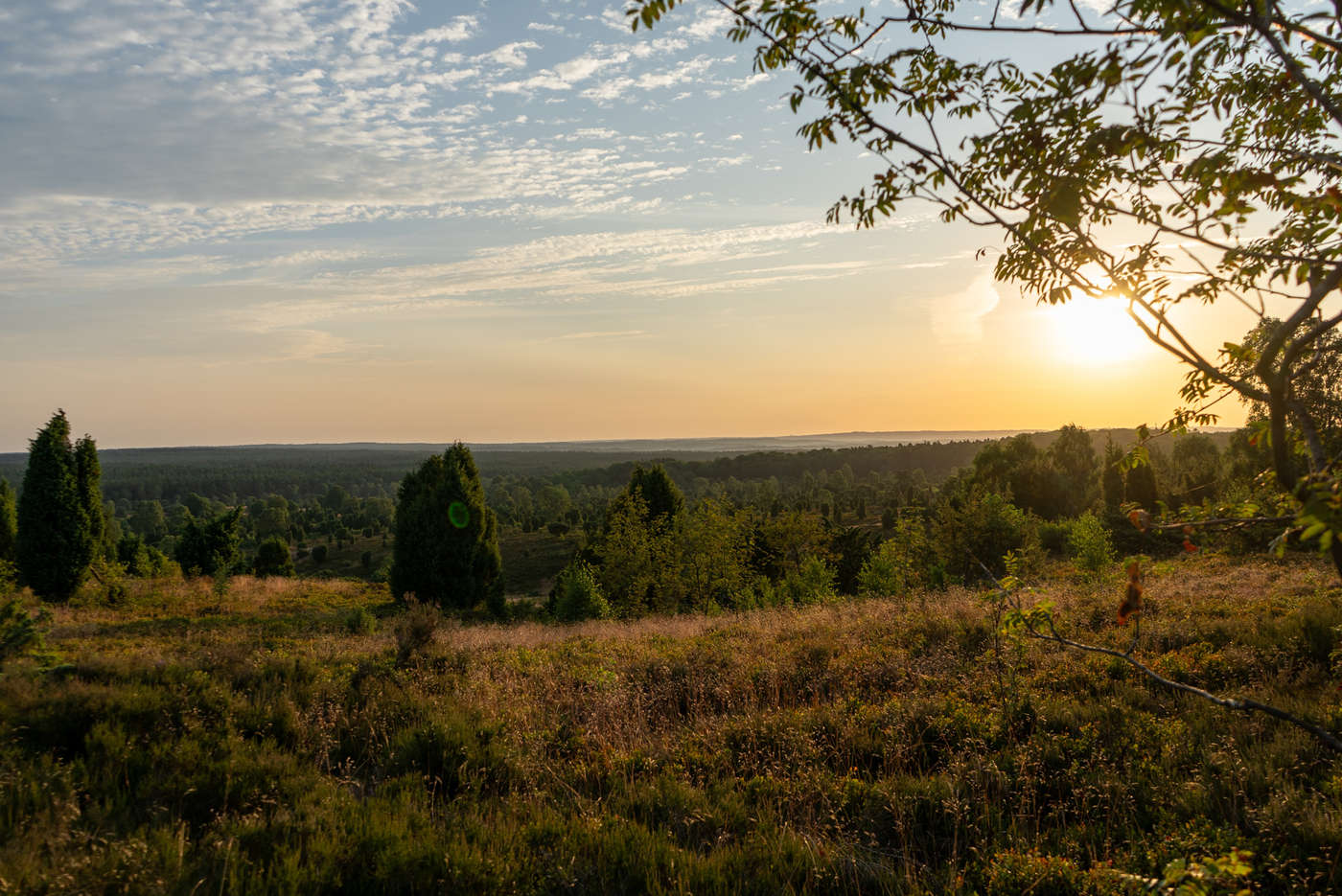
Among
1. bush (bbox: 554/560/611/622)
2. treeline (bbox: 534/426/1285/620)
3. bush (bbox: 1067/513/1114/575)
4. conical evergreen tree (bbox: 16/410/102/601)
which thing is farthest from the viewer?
treeline (bbox: 534/426/1285/620)

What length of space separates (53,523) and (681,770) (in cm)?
2741

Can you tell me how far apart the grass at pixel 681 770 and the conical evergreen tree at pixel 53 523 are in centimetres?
2121

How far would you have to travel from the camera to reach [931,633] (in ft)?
32.4

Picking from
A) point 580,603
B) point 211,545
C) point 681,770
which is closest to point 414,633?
point 681,770

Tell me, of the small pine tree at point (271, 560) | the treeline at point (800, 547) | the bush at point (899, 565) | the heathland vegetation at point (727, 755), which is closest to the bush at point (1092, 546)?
the treeline at point (800, 547)

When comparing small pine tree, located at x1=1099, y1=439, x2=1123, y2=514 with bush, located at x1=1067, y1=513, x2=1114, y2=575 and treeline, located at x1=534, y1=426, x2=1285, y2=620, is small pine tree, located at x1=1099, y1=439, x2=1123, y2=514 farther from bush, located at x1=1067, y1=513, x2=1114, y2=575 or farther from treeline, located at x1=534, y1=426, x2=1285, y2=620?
bush, located at x1=1067, y1=513, x2=1114, y2=575

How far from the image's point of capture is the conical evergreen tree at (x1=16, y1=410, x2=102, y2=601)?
22922 mm

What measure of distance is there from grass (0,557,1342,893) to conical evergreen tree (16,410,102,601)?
21.2 meters

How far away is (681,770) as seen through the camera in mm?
5531

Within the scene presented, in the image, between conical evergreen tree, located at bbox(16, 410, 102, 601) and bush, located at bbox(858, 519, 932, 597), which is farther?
bush, located at bbox(858, 519, 932, 597)

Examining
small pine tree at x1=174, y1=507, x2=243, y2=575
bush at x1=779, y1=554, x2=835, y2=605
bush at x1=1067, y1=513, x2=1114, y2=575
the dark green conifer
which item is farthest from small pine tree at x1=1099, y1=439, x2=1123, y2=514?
small pine tree at x1=174, y1=507, x2=243, y2=575

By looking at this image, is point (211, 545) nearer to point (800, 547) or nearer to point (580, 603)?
point (580, 603)

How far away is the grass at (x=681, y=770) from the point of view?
3.81 meters

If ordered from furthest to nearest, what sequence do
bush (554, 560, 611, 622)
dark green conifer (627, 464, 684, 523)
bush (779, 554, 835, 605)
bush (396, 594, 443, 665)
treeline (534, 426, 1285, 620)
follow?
dark green conifer (627, 464, 684, 523), treeline (534, 426, 1285, 620), bush (779, 554, 835, 605), bush (554, 560, 611, 622), bush (396, 594, 443, 665)
